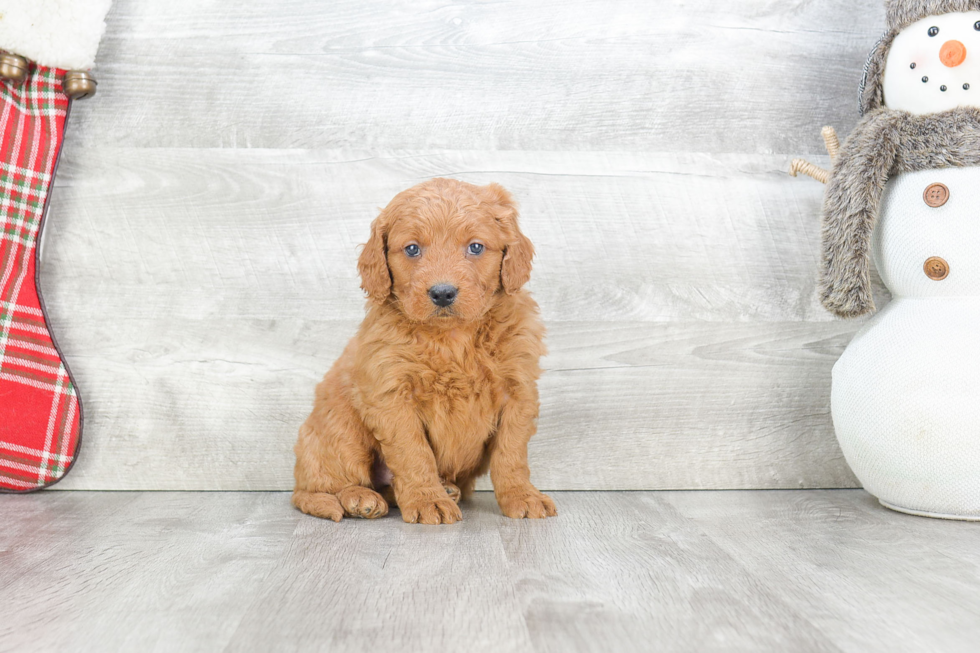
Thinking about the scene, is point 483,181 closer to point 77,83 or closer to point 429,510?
point 429,510

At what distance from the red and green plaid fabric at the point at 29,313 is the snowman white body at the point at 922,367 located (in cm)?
199

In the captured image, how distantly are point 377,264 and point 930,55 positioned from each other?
1.38 m

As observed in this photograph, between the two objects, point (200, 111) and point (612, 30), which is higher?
point (612, 30)

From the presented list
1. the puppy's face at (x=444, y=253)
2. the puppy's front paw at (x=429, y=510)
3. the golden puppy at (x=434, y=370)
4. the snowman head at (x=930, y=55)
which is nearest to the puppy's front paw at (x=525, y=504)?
the golden puppy at (x=434, y=370)

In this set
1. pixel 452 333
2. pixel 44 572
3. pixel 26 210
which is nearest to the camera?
pixel 44 572

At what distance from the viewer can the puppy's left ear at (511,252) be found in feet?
5.91

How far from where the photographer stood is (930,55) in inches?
73.6

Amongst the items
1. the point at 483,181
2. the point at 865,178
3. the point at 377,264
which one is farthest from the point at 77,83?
the point at 865,178

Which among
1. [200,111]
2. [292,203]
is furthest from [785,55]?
[200,111]

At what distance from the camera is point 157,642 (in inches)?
43.6

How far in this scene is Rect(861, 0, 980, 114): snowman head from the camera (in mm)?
1830

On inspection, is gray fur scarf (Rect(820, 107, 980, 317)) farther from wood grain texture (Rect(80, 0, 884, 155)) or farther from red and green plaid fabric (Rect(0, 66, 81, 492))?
red and green plaid fabric (Rect(0, 66, 81, 492))

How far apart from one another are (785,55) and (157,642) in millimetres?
2134

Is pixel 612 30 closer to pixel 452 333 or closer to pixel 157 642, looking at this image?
pixel 452 333
